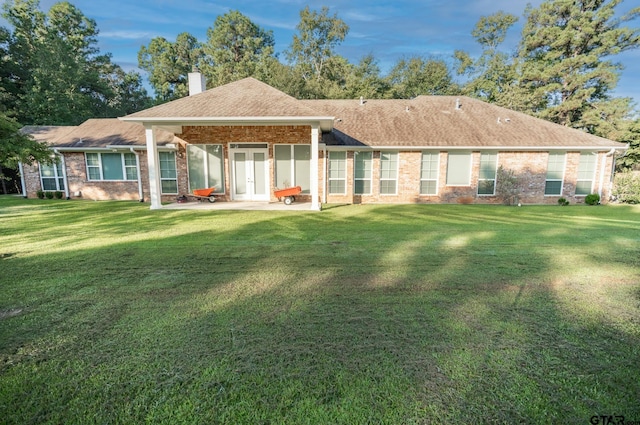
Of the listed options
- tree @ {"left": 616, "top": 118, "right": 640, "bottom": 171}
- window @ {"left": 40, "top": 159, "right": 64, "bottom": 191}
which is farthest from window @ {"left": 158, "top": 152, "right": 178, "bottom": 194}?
tree @ {"left": 616, "top": 118, "right": 640, "bottom": 171}

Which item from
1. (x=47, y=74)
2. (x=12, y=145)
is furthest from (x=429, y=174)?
(x=47, y=74)

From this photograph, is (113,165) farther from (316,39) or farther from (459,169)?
(316,39)

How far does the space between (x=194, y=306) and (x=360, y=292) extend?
6.36 ft

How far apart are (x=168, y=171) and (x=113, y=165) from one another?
328 cm

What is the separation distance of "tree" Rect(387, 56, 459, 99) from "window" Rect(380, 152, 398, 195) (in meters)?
17.1

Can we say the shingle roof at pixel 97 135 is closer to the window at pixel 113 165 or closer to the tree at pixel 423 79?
the window at pixel 113 165

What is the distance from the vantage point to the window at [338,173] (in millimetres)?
13688

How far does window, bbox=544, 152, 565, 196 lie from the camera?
13930 millimetres

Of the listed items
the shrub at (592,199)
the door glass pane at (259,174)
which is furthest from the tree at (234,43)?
the shrub at (592,199)

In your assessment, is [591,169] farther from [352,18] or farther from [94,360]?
[352,18]

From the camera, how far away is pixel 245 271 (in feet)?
14.8

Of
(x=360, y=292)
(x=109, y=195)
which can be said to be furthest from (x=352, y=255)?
(x=109, y=195)

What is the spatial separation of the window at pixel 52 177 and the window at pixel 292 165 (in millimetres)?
11269

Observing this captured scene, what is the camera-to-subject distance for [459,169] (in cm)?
1396
